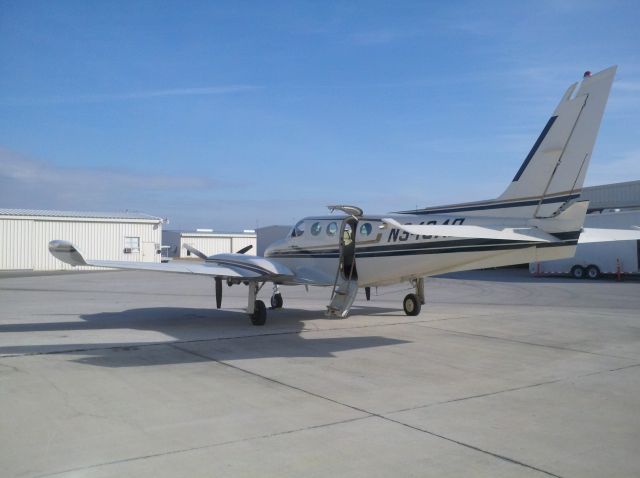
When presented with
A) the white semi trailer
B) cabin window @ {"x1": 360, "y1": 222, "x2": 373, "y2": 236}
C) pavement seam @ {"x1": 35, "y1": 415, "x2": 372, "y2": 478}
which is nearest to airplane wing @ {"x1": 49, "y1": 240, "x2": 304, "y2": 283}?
cabin window @ {"x1": 360, "y1": 222, "x2": 373, "y2": 236}

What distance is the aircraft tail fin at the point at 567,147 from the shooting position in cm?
1109

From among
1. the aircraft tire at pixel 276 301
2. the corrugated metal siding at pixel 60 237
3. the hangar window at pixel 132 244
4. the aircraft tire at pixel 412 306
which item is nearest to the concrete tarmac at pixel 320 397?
the aircraft tire at pixel 412 306

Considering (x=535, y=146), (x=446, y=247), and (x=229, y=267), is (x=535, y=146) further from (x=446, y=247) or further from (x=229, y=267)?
(x=229, y=267)

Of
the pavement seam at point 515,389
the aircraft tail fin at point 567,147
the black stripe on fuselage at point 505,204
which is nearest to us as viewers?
the pavement seam at point 515,389

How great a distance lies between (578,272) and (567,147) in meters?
27.8

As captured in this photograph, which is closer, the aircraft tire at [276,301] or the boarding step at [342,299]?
the boarding step at [342,299]

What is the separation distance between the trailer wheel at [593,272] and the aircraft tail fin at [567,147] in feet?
88.0

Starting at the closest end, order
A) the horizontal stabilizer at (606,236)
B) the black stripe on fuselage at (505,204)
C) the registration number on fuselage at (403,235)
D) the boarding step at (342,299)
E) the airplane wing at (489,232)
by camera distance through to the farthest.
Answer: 1. the airplane wing at (489,232)
2. the black stripe on fuselage at (505,204)
3. the horizontal stabilizer at (606,236)
4. the registration number on fuselage at (403,235)
5. the boarding step at (342,299)

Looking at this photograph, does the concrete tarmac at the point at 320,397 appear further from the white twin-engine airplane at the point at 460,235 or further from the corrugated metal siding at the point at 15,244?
the corrugated metal siding at the point at 15,244

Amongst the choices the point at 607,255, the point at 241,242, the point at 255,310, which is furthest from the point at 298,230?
the point at 241,242

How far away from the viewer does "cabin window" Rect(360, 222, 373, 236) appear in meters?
14.0

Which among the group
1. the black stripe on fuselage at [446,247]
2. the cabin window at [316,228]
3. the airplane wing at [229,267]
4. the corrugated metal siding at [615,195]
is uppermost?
the corrugated metal siding at [615,195]

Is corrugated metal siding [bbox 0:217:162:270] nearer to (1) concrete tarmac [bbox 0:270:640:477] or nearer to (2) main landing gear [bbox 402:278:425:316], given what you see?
(1) concrete tarmac [bbox 0:270:640:477]

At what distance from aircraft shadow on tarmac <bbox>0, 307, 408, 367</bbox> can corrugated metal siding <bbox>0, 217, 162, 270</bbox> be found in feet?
102
